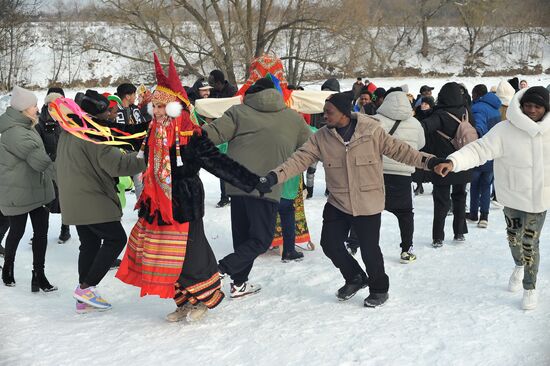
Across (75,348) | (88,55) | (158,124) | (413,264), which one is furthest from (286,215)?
(88,55)

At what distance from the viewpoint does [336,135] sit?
14.3 feet

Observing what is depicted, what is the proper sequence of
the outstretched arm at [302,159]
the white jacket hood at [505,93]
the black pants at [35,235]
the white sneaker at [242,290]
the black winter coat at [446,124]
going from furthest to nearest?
the white jacket hood at [505,93] → the black winter coat at [446,124] → the black pants at [35,235] → the white sneaker at [242,290] → the outstretched arm at [302,159]

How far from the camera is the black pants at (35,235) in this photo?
209 inches

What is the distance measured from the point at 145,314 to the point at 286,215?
183 cm

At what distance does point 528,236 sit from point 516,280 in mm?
508

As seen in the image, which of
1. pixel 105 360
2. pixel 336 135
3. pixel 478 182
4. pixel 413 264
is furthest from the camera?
pixel 478 182

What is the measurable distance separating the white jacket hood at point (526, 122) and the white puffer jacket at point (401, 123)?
56.2 inches

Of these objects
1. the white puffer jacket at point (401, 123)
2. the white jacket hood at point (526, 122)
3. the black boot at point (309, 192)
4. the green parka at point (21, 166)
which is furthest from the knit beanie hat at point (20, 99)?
the black boot at point (309, 192)

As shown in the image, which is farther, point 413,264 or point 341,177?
point 413,264

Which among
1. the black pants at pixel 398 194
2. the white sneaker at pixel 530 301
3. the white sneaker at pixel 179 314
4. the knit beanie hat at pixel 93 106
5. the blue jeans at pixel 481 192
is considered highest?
the knit beanie hat at pixel 93 106

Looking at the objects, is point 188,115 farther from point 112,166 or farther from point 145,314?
point 145,314

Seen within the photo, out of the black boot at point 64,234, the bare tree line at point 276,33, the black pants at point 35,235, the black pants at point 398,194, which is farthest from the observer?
the bare tree line at point 276,33

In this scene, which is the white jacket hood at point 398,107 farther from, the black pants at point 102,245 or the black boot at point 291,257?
the black pants at point 102,245

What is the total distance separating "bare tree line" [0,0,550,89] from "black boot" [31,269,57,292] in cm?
1398
